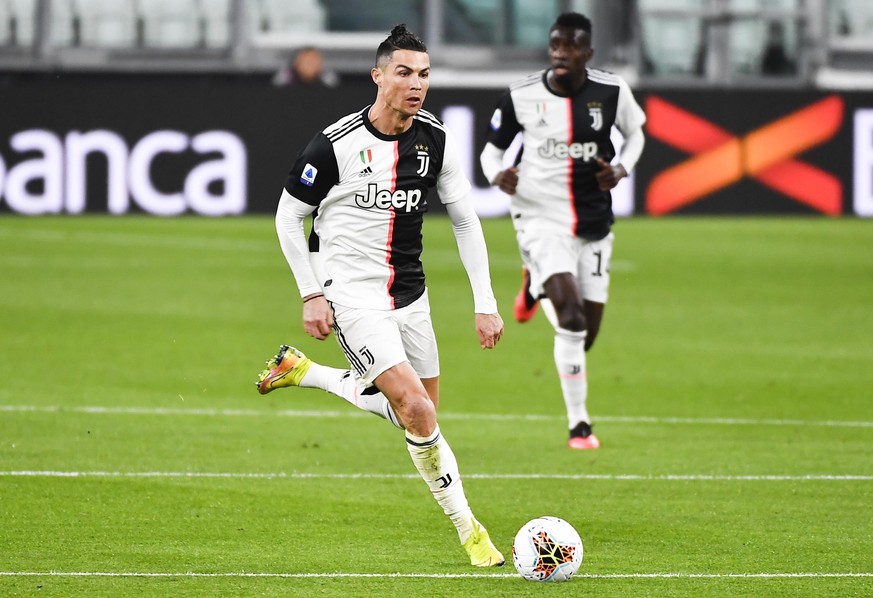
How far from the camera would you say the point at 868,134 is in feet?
76.8

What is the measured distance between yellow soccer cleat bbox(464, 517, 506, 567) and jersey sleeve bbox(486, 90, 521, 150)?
4071mm

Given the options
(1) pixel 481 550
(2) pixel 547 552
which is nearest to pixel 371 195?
(1) pixel 481 550

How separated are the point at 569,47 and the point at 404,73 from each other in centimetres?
328

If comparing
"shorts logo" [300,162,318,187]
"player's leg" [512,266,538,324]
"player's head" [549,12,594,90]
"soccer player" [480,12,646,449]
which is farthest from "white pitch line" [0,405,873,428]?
"shorts logo" [300,162,318,187]

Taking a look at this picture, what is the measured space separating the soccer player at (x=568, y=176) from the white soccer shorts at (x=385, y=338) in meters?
2.87

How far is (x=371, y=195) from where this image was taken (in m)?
7.35

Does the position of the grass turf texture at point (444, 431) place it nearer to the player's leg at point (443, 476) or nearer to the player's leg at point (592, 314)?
the player's leg at point (443, 476)

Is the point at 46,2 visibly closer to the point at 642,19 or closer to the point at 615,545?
the point at 642,19

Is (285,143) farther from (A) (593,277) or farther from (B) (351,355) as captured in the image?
(B) (351,355)

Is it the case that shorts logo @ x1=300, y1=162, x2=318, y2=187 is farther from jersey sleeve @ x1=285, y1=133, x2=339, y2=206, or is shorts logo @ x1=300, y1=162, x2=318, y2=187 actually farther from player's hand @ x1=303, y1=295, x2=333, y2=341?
Answer: player's hand @ x1=303, y1=295, x2=333, y2=341

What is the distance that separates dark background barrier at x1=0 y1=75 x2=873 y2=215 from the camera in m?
22.2

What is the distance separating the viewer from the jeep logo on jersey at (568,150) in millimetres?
10594

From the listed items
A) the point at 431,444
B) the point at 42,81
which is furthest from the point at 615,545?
the point at 42,81

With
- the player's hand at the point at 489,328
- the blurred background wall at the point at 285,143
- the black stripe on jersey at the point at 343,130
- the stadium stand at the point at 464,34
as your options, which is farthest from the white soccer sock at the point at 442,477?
the stadium stand at the point at 464,34
